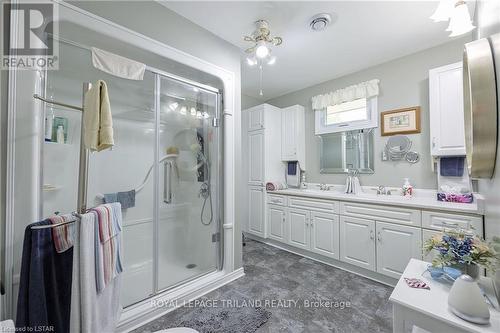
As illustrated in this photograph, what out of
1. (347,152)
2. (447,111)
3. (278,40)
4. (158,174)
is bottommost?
(158,174)

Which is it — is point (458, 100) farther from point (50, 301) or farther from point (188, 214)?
point (50, 301)

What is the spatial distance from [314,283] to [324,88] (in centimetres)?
282

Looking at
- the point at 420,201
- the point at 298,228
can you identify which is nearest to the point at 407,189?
the point at 420,201

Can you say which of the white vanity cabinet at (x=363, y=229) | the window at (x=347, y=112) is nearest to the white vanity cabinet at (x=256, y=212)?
the white vanity cabinet at (x=363, y=229)

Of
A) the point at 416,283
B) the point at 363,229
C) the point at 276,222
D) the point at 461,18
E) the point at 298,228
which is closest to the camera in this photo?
the point at 416,283

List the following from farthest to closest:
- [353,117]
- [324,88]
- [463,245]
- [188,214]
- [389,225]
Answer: [324,88]
[353,117]
[188,214]
[389,225]
[463,245]

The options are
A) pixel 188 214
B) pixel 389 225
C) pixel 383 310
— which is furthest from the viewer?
pixel 188 214

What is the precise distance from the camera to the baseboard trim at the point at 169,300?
61.1 inches

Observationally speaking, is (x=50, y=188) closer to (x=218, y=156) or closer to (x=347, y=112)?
(x=218, y=156)

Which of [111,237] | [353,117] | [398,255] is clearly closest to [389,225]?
[398,255]

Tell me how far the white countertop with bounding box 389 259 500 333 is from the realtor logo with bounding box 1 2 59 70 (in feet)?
7.50

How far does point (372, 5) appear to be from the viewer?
1.75 metres

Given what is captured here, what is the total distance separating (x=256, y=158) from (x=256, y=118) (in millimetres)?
691

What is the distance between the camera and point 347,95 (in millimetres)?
2918
